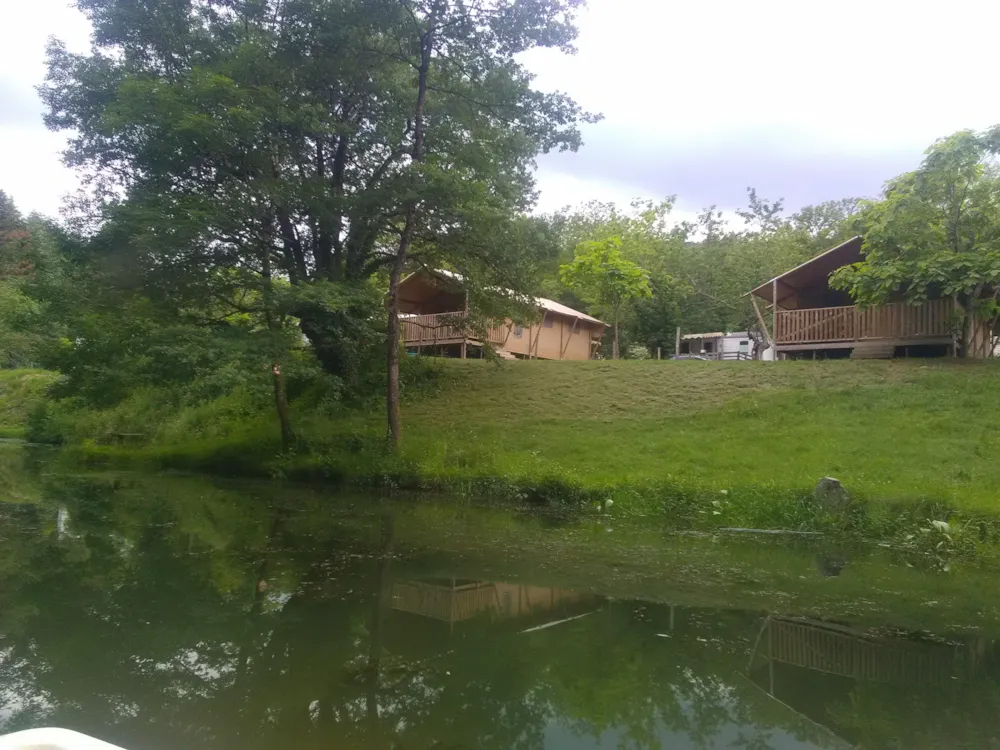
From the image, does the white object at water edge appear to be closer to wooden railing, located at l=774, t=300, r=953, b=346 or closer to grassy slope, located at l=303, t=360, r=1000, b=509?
grassy slope, located at l=303, t=360, r=1000, b=509

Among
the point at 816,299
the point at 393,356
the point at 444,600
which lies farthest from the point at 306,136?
the point at 816,299

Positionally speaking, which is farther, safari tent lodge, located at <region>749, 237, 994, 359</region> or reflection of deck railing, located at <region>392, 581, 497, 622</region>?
safari tent lodge, located at <region>749, 237, 994, 359</region>

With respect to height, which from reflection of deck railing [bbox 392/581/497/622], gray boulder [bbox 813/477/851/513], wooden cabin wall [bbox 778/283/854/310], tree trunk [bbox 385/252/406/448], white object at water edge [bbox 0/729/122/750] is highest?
wooden cabin wall [bbox 778/283/854/310]

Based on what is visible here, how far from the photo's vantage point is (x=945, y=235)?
21.4 metres

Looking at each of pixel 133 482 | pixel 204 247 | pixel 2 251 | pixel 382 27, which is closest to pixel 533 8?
pixel 382 27

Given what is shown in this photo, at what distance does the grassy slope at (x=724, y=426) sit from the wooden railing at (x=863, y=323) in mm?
1538

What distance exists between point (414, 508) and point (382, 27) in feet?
40.9

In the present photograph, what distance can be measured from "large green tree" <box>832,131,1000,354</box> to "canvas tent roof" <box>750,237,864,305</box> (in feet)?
9.65

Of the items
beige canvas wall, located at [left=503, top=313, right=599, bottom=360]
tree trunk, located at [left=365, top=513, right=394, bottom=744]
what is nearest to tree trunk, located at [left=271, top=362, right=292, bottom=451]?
tree trunk, located at [left=365, top=513, right=394, bottom=744]

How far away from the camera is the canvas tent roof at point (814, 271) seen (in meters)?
25.2

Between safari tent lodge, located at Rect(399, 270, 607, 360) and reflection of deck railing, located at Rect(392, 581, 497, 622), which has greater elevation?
safari tent lodge, located at Rect(399, 270, 607, 360)

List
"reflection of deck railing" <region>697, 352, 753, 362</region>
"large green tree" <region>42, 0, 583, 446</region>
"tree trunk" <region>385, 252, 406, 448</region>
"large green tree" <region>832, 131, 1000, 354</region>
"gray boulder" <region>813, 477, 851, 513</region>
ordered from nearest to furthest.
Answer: "gray boulder" <region>813, 477, 851, 513</region> < "large green tree" <region>42, 0, 583, 446</region> < "tree trunk" <region>385, 252, 406, 448</region> < "large green tree" <region>832, 131, 1000, 354</region> < "reflection of deck railing" <region>697, 352, 753, 362</region>

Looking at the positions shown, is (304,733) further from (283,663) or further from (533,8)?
(533,8)

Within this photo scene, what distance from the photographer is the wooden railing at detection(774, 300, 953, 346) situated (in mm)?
22469
